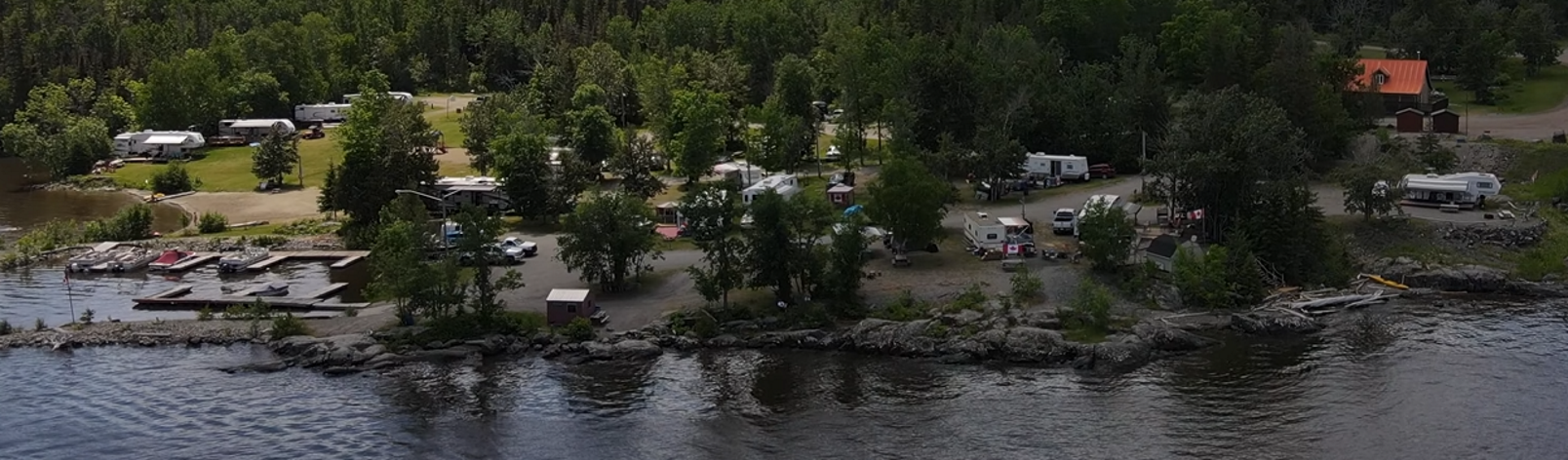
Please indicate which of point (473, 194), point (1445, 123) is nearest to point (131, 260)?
point (473, 194)

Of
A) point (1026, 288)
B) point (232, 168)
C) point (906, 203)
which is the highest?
point (232, 168)

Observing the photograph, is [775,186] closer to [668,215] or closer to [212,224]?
[668,215]

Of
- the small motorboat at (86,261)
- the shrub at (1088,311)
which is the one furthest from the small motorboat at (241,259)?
the shrub at (1088,311)

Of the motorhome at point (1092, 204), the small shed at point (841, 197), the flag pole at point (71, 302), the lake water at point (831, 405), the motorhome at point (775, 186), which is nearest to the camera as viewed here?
the lake water at point (831, 405)

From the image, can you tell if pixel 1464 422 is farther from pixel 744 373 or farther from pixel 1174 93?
pixel 1174 93

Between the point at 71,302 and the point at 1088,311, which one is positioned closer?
the point at 1088,311

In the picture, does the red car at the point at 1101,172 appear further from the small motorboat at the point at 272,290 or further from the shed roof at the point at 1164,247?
the small motorboat at the point at 272,290
